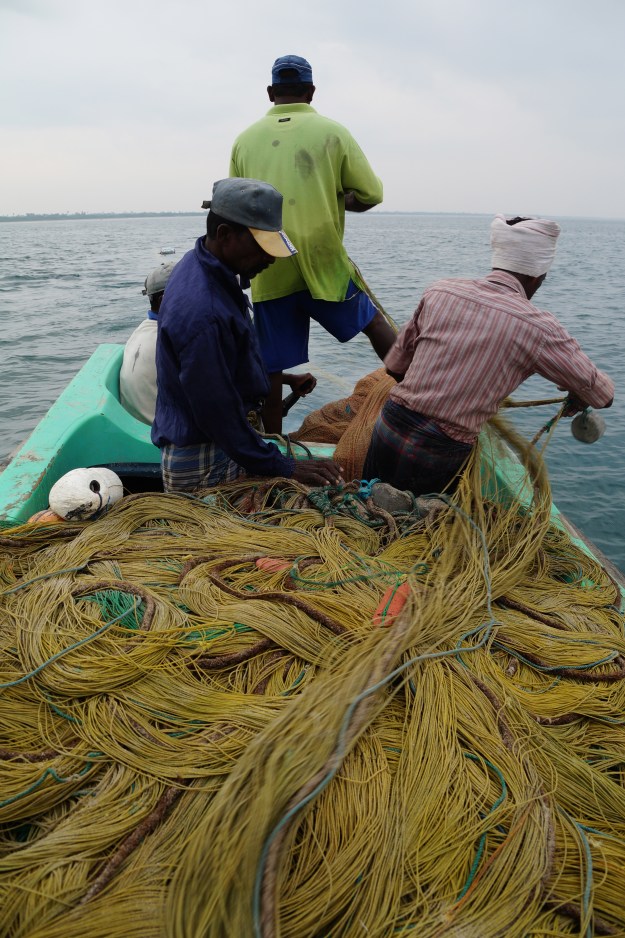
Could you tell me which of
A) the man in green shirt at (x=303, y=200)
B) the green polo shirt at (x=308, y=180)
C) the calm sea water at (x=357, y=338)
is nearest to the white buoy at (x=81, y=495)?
the man in green shirt at (x=303, y=200)

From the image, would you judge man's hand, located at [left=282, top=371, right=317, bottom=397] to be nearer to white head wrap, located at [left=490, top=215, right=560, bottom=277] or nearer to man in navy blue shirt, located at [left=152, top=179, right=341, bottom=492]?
man in navy blue shirt, located at [left=152, top=179, right=341, bottom=492]

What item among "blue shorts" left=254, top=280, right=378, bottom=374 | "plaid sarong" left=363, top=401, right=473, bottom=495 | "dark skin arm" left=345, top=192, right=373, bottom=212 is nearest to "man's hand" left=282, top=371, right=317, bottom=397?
"blue shorts" left=254, top=280, right=378, bottom=374

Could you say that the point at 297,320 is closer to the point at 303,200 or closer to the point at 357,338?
the point at 303,200

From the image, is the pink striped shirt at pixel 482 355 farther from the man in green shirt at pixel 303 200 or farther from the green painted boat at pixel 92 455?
the man in green shirt at pixel 303 200

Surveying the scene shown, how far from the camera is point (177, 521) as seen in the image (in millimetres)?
3008

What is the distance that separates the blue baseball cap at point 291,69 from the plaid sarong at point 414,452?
2.14 meters

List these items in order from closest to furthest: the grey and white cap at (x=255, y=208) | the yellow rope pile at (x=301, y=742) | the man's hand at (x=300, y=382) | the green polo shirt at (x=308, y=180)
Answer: the yellow rope pile at (x=301, y=742) < the grey and white cap at (x=255, y=208) < the green polo shirt at (x=308, y=180) < the man's hand at (x=300, y=382)

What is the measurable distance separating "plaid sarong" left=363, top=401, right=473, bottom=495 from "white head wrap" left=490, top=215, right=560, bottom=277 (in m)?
0.85

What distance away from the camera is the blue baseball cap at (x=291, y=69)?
12.4ft

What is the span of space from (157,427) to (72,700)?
1.49 meters

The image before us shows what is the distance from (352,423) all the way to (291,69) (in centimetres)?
220

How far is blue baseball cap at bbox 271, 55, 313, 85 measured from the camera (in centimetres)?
378

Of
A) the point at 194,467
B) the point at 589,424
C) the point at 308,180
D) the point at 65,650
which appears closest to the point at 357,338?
the point at 308,180

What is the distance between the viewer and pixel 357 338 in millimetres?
12445
